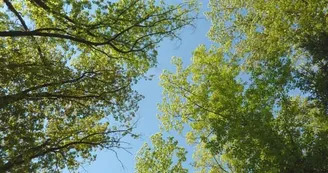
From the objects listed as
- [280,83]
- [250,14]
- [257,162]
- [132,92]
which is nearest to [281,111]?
[280,83]

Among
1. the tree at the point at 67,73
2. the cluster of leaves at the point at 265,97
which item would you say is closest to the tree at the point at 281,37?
the cluster of leaves at the point at 265,97

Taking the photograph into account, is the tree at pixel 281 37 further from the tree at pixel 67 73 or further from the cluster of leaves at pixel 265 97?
the tree at pixel 67 73

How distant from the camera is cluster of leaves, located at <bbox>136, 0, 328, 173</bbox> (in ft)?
50.3

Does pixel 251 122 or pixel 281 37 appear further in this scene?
pixel 281 37

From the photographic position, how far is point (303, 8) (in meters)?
18.8

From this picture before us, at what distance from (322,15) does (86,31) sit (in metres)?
12.4

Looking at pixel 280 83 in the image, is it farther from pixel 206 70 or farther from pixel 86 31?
pixel 86 31

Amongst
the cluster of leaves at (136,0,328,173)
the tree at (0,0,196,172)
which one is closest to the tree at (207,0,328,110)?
the cluster of leaves at (136,0,328,173)

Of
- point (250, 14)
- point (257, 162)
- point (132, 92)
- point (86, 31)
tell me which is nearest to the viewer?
point (86, 31)

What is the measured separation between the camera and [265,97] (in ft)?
54.2

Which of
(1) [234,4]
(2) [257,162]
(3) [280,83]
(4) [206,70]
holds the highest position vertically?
(1) [234,4]

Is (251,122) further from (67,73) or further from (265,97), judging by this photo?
(67,73)

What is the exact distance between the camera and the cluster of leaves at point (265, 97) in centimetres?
1534

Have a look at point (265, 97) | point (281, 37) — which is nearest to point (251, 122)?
point (265, 97)
